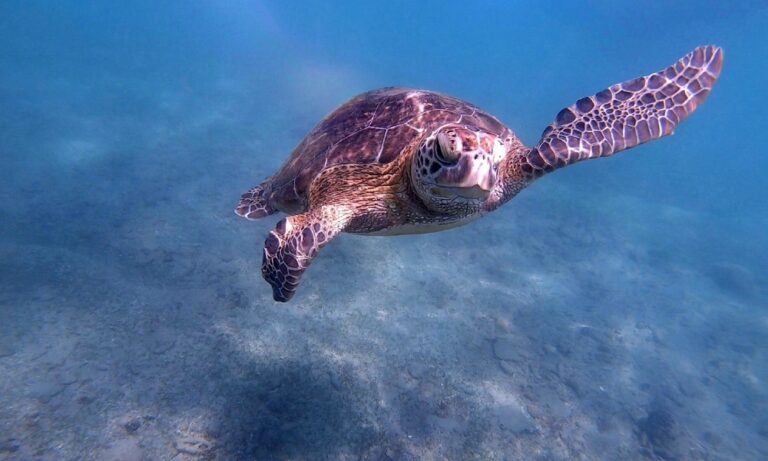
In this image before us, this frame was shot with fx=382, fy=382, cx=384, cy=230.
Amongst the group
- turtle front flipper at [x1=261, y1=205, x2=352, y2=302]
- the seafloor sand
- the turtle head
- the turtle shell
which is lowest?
the seafloor sand

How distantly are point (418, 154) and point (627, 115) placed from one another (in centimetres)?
281

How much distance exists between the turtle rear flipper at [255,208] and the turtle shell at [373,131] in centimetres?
45

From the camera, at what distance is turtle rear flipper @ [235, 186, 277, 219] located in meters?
5.99

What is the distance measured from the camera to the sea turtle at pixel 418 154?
3.84 metres

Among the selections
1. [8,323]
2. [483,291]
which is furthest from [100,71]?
[483,291]

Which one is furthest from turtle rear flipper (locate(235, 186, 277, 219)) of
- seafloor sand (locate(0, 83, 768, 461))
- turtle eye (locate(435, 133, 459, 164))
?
turtle eye (locate(435, 133, 459, 164))

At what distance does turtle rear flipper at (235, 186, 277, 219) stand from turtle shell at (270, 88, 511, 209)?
453 millimetres

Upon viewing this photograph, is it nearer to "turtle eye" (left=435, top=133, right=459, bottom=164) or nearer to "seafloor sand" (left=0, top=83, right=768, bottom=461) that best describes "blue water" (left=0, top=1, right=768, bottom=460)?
"seafloor sand" (left=0, top=83, right=768, bottom=461)

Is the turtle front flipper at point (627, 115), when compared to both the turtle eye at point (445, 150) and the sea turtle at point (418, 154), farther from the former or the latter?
the turtle eye at point (445, 150)

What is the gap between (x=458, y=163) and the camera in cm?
309

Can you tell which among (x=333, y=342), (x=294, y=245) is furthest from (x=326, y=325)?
(x=294, y=245)

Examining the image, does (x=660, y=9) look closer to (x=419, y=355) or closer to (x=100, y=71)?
(x=419, y=355)

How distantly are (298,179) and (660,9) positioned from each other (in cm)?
4394

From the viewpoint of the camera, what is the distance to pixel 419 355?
7.44 m
